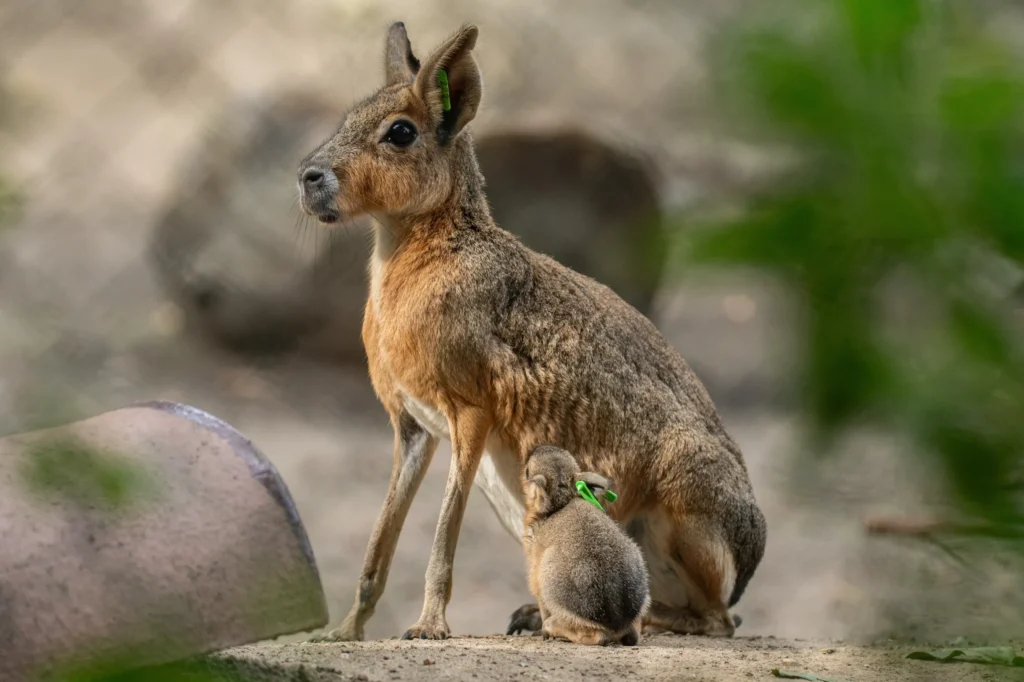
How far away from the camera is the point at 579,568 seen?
178 inches

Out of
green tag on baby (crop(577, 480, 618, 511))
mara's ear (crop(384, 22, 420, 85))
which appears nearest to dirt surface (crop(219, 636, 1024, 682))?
green tag on baby (crop(577, 480, 618, 511))

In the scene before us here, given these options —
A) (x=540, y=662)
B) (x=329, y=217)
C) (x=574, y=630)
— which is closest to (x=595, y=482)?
(x=574, y=630)

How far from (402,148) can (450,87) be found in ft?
1.15

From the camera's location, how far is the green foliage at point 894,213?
708 millimetres

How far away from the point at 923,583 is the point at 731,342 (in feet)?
33.3

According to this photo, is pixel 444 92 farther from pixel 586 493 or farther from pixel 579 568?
pixel 579 568

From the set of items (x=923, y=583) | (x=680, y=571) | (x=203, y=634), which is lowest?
(x=923, y=583)

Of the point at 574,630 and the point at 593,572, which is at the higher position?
the point at 593,572

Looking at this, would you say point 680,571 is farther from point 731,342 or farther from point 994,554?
point 731,342

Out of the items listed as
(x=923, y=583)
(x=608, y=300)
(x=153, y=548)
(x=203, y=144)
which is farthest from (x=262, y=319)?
(x=923, y=583)

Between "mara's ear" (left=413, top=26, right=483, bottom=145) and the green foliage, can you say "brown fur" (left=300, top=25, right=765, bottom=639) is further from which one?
the green foliage

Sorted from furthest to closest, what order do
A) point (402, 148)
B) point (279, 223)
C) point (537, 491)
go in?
1. point (279, 223)
2. point (402, 148)
3. point (537, 491)

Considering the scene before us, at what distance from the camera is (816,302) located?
2.49 feet

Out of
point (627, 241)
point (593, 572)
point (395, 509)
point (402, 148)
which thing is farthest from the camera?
point (395, 509)
